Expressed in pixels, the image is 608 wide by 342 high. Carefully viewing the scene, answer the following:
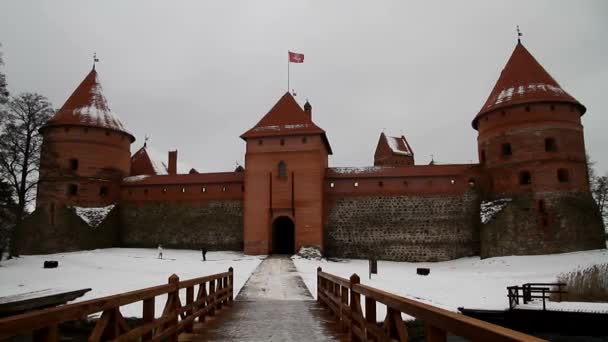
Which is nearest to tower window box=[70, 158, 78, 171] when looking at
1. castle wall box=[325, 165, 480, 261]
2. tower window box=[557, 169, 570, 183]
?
castle wall box=[325, 165, 480, 261]

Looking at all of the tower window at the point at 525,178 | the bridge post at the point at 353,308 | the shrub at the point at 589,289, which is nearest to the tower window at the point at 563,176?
the tower window at the point at 525,178

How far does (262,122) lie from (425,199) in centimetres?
1026

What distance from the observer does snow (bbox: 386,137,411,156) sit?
42094 mm

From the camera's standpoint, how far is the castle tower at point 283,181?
24.8 m

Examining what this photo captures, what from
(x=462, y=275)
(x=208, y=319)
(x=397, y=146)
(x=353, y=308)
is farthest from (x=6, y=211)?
(x=397, y=146)

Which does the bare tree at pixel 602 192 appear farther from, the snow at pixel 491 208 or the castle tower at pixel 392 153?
the castle tower at pixel 392 153

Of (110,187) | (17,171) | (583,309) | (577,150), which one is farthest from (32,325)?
(110,187)

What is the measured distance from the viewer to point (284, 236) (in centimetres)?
2847

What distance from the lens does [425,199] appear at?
2488 centimetres

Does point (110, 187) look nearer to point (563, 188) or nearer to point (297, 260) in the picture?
point (297, 260)

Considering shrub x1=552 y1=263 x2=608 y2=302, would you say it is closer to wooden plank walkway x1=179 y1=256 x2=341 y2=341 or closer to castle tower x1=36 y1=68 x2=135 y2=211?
wooden plank walkway x1=179 y1=256 x2=341 y2=341

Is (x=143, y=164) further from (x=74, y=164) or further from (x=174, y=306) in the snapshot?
(x=174, y=306)

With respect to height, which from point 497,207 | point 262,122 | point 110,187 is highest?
point 262,122

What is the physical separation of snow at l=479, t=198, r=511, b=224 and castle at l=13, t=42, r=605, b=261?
0.19ft
